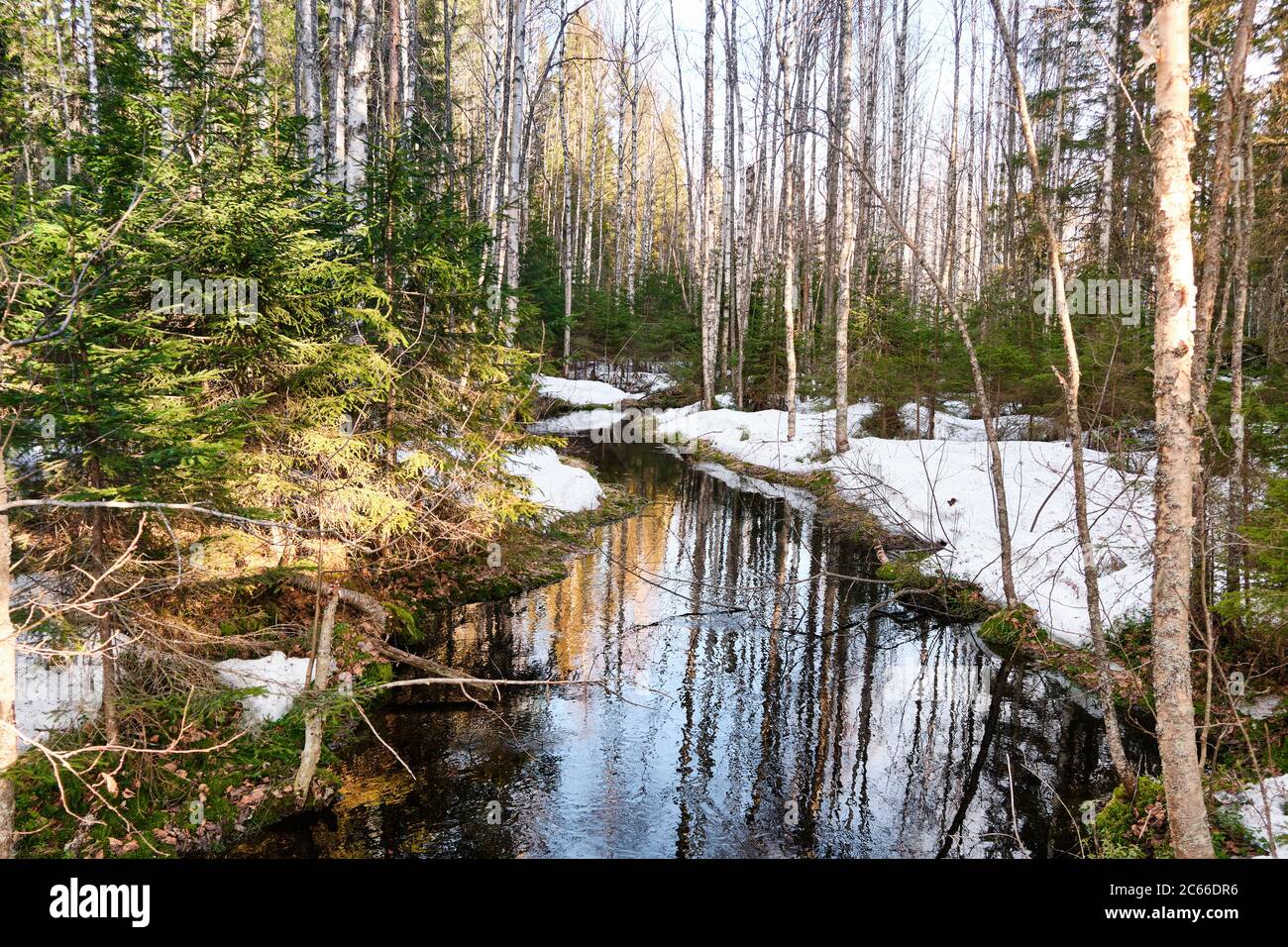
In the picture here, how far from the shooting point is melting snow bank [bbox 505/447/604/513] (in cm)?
1263

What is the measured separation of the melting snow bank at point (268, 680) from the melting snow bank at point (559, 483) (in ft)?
19.9

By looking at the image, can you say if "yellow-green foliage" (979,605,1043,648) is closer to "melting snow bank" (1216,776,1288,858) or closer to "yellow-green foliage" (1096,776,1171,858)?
"yellow-green foliage" (1096,776,1171,858)

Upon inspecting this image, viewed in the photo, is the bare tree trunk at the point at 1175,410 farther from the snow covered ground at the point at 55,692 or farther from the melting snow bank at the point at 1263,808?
the snow covered ground at the point at 55,692

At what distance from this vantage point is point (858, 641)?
8.57m

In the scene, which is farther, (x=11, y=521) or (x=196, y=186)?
(x=196, y=186)

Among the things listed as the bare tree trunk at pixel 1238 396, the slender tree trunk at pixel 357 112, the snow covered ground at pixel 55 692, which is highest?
the slender tree trunk at pixel 357 112

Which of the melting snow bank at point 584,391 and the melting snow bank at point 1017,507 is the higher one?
the melting snow bank at point 584,391

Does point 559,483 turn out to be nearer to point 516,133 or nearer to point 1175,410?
point 516,133

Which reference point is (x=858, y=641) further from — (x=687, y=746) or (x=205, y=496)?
(x=205, y=496)

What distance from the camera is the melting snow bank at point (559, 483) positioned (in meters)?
12.6

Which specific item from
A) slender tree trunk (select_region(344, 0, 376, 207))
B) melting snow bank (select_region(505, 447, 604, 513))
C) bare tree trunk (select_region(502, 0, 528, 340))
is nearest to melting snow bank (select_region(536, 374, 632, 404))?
bare tree trunk (select_region(502, 0, 528, 340))

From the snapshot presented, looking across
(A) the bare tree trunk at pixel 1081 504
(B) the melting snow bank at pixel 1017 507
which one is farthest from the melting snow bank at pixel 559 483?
(A) the bare tree trunk at pixel 1081 504
